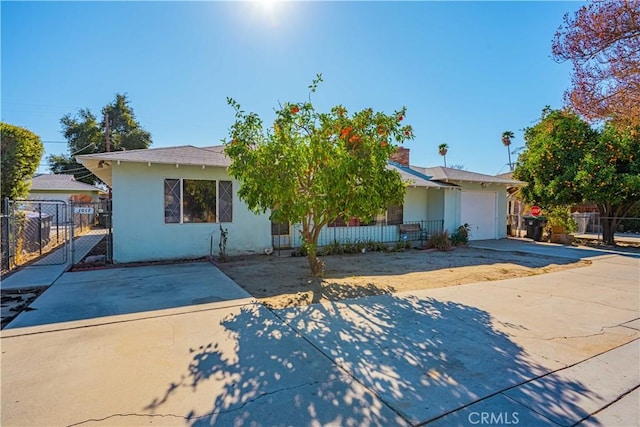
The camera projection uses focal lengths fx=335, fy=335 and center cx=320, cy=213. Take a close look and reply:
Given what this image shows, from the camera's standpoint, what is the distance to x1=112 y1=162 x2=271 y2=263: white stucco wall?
356 inches

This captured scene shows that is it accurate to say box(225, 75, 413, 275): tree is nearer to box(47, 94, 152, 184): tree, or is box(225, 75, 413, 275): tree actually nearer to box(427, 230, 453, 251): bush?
box(427, 230, 453, 251): bush

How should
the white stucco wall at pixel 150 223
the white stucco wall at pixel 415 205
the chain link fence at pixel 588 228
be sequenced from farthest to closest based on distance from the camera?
the chain link fence at pixel 588 228 → the white stucco wall at pixel 415 205 → the white stucco wall at pixel 150 223

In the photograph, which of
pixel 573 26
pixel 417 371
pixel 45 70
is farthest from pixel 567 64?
pixel 45 70

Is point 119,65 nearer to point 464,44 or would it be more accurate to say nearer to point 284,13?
point 284,13

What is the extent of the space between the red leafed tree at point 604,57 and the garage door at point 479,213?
10078 millimetres

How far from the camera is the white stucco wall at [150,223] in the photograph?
356 inches

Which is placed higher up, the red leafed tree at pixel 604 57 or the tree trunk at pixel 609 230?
the red leafed tree at pixel 604 57

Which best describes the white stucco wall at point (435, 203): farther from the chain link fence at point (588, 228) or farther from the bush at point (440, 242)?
the chain link fence at point (588, 228)

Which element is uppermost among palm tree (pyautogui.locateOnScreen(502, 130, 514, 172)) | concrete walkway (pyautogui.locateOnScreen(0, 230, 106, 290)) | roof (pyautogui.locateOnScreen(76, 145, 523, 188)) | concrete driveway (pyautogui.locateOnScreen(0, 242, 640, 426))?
palm tree (pyautogui.locateOnScreen(502, 130, 514, 172))

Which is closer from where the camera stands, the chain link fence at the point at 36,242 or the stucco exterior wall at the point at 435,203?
the chain link fence at the point at 36,242

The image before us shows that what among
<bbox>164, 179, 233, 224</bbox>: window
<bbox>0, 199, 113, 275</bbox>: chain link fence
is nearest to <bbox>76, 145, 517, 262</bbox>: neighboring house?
<bbox>164, 179, 233, 224</bbox>: window

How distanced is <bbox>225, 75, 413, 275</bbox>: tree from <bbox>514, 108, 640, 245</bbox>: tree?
32.2ft

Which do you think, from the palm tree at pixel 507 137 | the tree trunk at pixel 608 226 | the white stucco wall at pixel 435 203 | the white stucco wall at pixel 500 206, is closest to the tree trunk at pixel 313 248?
the white stucco wall at pixel 435 203

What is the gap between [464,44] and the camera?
956 centimetres
